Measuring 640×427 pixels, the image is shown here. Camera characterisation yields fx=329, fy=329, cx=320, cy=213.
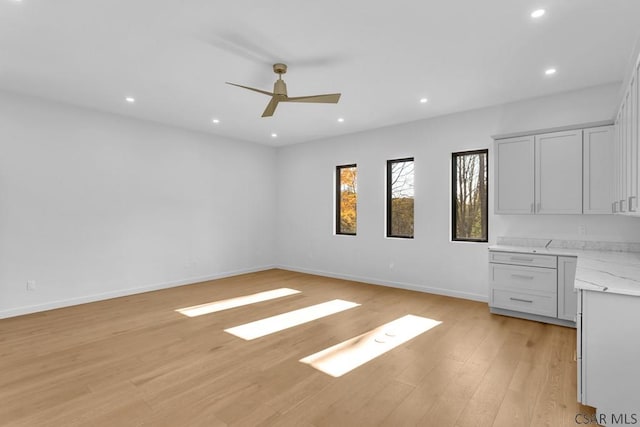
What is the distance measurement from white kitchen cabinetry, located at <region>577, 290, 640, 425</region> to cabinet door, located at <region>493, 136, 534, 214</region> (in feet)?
7.93

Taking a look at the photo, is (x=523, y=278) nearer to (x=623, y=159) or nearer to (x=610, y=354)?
(x=623, y=159)

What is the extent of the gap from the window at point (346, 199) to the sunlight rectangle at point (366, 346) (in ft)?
9.42

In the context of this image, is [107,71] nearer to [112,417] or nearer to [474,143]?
[112,417]

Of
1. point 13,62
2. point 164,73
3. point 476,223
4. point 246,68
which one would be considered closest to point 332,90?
point 246,68

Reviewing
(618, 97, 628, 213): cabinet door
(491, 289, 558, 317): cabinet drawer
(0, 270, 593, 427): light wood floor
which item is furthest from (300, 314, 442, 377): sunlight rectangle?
(618, 97, 628, 213): cabinet door

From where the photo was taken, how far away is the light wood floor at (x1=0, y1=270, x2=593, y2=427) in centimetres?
216

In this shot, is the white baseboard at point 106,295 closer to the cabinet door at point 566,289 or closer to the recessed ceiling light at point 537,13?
the cabinet door at point 566,289

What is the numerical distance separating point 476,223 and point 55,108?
6310 millimetres

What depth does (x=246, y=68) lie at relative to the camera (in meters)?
3.57

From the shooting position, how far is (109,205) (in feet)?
16.7

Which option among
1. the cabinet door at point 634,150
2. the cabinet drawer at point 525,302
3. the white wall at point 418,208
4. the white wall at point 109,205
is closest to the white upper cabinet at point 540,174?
the white wall at point 418,208

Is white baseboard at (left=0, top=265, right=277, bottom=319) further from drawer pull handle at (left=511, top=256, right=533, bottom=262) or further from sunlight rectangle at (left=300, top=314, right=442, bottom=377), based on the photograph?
drawer pull handle at (left=511, top=256, right=533, bottom=262)

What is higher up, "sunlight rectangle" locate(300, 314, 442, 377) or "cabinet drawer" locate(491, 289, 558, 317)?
"cabinet drawer" locate(491, 289, 558, 317)

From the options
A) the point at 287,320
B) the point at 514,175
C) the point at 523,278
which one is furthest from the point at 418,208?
the point at 287,320
